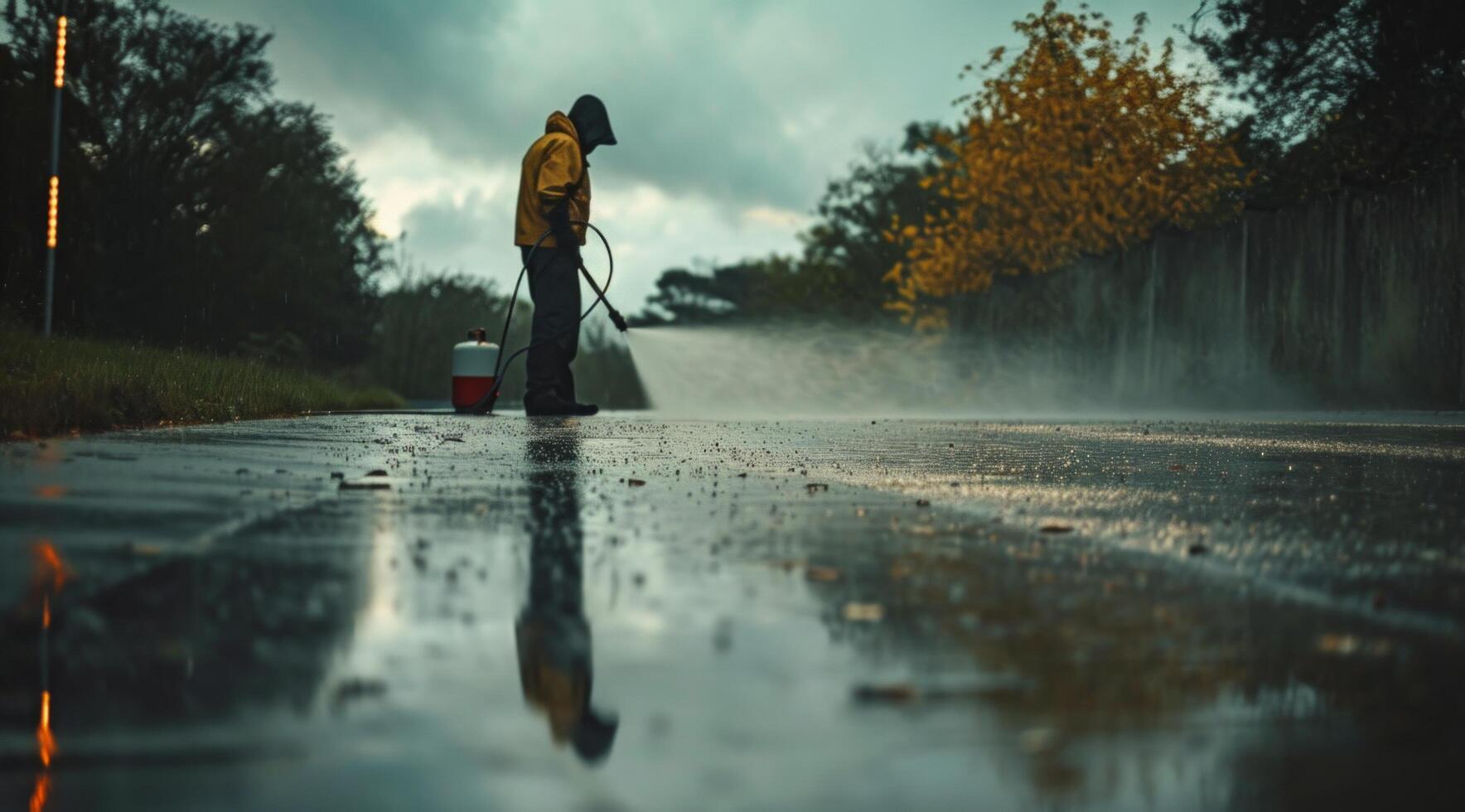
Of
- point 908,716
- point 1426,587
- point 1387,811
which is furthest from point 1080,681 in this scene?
point 1426,587

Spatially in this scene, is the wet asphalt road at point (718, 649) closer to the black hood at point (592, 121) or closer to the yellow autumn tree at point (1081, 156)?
the black hood at point (592, 121)

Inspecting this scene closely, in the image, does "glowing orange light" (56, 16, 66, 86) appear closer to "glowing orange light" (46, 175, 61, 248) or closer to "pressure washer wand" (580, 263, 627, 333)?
"glowing orange light" (46, 175, 61, 248)

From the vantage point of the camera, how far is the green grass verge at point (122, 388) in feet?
23.2

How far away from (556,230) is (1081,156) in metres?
18.3

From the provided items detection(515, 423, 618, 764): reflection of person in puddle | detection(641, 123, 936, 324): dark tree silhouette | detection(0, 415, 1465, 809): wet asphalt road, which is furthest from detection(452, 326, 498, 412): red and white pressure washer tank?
detection(641, 123, 936, 324): dark tree silhouette

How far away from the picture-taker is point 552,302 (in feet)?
41.6

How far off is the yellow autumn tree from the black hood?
14943 mm

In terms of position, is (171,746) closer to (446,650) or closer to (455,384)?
(446,650)

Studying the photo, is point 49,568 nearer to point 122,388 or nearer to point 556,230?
point 122,388

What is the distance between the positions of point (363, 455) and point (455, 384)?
8703 millimetres

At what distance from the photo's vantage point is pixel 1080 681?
2.01 meters

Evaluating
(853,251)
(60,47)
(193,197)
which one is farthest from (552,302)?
(853,251)

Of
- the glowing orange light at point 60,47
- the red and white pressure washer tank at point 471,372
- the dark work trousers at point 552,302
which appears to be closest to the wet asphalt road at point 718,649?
the dark work trousers at point 552,302

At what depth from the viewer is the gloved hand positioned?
12359mm
